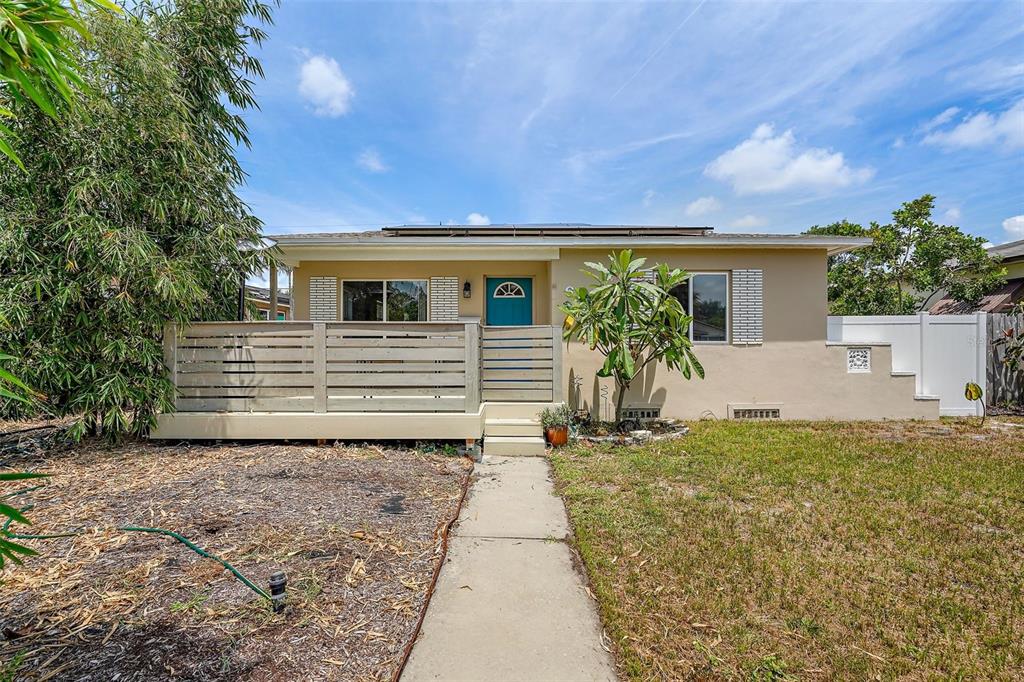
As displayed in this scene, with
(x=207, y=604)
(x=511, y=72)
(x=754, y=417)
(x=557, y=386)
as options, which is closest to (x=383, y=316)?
(x=557, y=386)

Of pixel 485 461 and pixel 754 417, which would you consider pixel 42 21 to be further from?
pixel 754 417

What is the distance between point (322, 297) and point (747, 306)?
7935 millimetres

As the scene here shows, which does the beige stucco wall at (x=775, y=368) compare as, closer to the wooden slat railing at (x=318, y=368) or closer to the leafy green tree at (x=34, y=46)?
the wooden slat railing at (x=318, y=368)

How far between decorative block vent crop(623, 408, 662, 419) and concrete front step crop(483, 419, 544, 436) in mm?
2107

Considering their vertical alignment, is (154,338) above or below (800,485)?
above

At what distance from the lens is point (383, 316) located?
8570mm

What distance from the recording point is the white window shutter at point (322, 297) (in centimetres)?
830

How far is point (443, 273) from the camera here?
8516 millimetres

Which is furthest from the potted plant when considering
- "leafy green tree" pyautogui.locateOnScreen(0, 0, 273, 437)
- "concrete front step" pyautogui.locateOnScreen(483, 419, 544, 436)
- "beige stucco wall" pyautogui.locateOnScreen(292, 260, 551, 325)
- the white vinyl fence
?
the white vinyl fence

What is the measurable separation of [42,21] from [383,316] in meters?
7.17

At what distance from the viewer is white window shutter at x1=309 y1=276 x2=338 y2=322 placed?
8297mm

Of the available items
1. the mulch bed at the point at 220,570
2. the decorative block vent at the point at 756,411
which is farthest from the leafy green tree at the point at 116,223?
the decorative block vent at the point at 756,411

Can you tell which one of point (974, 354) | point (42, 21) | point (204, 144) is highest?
point (204, 144)

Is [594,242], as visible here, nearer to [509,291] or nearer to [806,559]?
[509,291]
